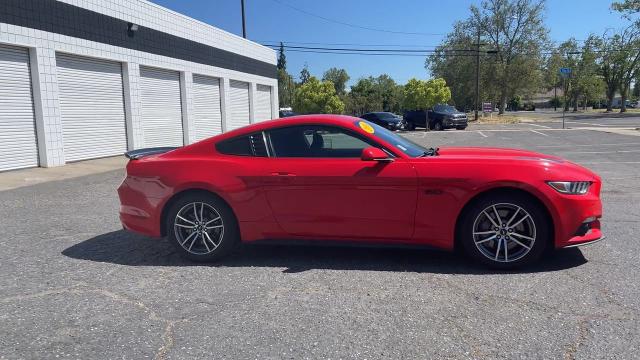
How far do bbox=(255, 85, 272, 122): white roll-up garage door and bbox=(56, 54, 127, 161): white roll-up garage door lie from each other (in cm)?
1286

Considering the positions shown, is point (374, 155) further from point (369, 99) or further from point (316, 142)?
point (369, 99)

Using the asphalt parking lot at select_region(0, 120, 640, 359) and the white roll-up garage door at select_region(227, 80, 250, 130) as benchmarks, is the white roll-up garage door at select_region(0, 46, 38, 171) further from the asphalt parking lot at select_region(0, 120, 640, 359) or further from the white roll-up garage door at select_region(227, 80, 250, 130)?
the white roll-up garage door at select_region(227, 80, 250, 130)

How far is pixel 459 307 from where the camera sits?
3652 millimetres

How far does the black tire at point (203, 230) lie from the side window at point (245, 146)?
1.61 ft

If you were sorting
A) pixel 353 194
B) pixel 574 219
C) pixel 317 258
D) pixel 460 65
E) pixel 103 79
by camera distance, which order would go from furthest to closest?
pixel 460 65 < pixel 103 79 < pixel 317 258 < pixel 353 194 < pixel 574 219

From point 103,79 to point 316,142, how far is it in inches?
520

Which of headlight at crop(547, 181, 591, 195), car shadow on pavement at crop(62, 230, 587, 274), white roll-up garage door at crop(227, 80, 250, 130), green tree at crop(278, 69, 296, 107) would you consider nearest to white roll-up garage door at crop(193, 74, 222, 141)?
white roll-up garage door at crop(227, 80, 250, 130)

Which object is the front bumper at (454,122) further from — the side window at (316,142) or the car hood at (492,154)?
the side window at (316,142)

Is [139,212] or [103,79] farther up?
[103,79]

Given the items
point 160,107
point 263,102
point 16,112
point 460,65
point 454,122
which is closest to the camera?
point 16,112

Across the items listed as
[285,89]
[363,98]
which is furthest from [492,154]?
[285,89]

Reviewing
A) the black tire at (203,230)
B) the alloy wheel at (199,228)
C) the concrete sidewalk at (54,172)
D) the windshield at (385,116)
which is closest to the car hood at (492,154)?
the black tire at (203,230)

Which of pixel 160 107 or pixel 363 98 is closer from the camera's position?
pixel 160 107

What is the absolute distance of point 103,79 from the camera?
51.7 ft
